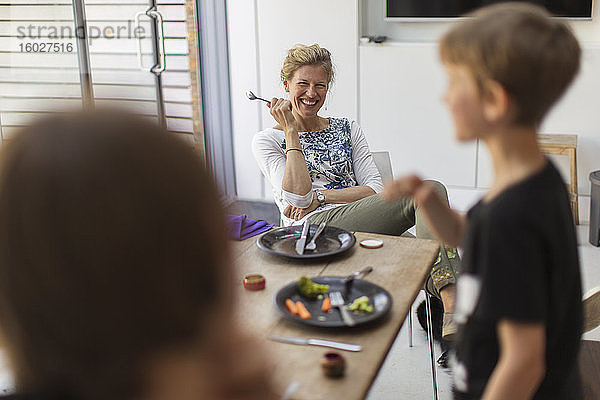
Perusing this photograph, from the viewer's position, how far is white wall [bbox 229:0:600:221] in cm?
399

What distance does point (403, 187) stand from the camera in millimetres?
1145

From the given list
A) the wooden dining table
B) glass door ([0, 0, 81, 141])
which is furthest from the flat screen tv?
the wooden dining table

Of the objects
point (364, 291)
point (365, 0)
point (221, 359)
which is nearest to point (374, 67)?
point (365, 0)

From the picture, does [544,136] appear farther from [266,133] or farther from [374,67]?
[266,133]

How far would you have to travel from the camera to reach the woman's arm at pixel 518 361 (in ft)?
3.04

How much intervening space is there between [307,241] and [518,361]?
984mm

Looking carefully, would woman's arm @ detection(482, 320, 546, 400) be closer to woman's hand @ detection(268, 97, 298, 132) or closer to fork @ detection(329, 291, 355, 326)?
fork @ detection(329, 291, 355, 326)

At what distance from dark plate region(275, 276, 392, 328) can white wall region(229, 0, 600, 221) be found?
→ 2.69m

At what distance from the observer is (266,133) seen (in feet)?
8.32

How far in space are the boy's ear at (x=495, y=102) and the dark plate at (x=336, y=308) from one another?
562mm

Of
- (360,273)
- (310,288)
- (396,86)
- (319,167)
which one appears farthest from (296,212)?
(396,86)

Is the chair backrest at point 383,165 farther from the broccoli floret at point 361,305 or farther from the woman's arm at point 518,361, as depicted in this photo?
the woman's arm at point 518,361

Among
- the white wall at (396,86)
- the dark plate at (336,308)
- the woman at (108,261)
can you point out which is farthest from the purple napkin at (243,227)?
the white wall at (396,86)

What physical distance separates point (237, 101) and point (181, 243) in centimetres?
405
